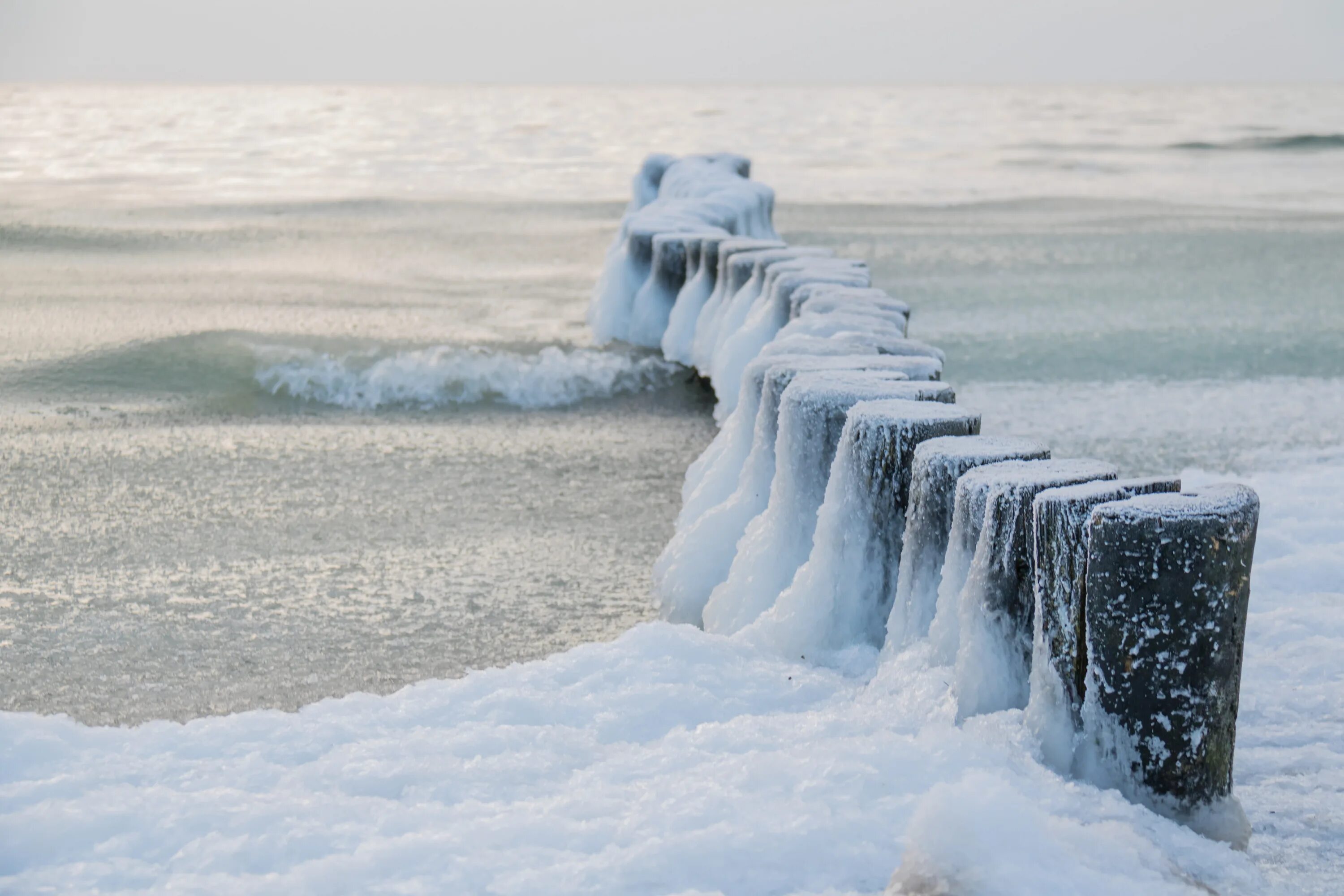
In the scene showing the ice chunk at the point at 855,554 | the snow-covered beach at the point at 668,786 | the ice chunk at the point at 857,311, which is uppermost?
the ice chunk at the point at 857,311

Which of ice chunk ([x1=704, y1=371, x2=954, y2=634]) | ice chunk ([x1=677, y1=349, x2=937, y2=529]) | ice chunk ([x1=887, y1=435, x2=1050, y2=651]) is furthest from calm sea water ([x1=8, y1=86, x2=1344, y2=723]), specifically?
ice chunk ([x1=887, y1=435, x2=1050, y2=651])

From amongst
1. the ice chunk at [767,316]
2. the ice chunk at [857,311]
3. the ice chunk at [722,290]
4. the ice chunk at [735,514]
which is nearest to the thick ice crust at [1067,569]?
the ice chunk at [735,514]

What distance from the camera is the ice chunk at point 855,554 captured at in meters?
2.81

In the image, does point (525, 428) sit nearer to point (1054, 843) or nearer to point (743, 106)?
point (1054, 843)

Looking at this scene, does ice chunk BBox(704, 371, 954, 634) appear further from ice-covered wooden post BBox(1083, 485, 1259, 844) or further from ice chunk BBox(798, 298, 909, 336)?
ice chunk BBox(798, 298, 909, 336)

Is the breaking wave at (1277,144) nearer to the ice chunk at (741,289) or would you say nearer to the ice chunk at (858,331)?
the ice chunk at (741,289)

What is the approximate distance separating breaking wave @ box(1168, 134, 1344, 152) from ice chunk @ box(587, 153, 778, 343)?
1620cm

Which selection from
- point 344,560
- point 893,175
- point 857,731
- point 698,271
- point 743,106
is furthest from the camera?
point 743,106

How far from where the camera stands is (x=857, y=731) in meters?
2.42

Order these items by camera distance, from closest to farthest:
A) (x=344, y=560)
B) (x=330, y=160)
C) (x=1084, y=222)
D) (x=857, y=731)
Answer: (x=857, y=731) < (x=344, y=560) < (x=1084, y=222) < (x=330, y=160)

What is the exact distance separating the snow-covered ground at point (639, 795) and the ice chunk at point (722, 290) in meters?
3.27

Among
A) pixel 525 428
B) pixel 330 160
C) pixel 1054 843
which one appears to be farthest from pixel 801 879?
pixel 330 160

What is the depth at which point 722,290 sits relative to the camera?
20.0ft

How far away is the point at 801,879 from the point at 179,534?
8.22 ft
